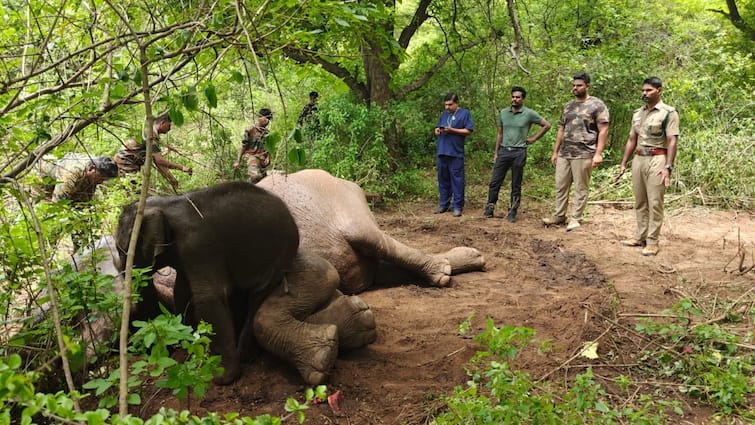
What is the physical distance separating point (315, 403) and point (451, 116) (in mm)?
6119

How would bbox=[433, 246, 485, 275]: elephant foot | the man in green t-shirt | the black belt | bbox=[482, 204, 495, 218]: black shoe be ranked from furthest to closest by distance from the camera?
bbox=[482, 204, 495, 218]: black shoe < the man in green t-shirt < the black belt < bbox=[433, 246, 485, 275]: elephant foot

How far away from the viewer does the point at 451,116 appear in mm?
8531

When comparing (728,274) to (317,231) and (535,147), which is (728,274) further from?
(535,147)

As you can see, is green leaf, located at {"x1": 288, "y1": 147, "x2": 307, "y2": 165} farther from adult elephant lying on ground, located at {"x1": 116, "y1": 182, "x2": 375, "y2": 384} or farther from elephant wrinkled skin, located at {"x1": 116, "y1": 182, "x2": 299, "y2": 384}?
adult elephant lying on ground, located at {"x1": 116, "y1": 182, "x2": 375, "y2": 384}

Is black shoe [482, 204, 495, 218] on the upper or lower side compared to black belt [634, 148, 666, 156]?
lower

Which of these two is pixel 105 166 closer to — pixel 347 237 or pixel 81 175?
pixel 81 175

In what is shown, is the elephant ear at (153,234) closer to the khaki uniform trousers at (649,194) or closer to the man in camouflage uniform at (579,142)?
the khaki uniform trousers at (649,194)

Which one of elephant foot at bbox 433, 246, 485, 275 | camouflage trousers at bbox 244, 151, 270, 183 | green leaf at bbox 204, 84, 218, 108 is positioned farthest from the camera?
camouflage trousers at bbox 244, 151, 270, 183

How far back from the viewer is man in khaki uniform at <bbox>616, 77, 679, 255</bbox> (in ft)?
19.5

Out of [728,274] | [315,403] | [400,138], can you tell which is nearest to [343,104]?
[400,138]

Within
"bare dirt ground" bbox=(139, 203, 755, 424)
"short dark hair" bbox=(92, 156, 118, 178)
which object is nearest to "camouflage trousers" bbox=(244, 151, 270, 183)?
"bare dirt ground" bbox=(139, 203, 755, 424)

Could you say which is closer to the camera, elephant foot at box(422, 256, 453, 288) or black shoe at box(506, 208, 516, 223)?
Answer: elephant foot at box(422, 256, 453, 288)

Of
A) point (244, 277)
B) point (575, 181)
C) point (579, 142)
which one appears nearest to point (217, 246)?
point (244, 277)

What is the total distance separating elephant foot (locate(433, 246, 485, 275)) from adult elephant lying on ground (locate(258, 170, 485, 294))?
3.8 inches
